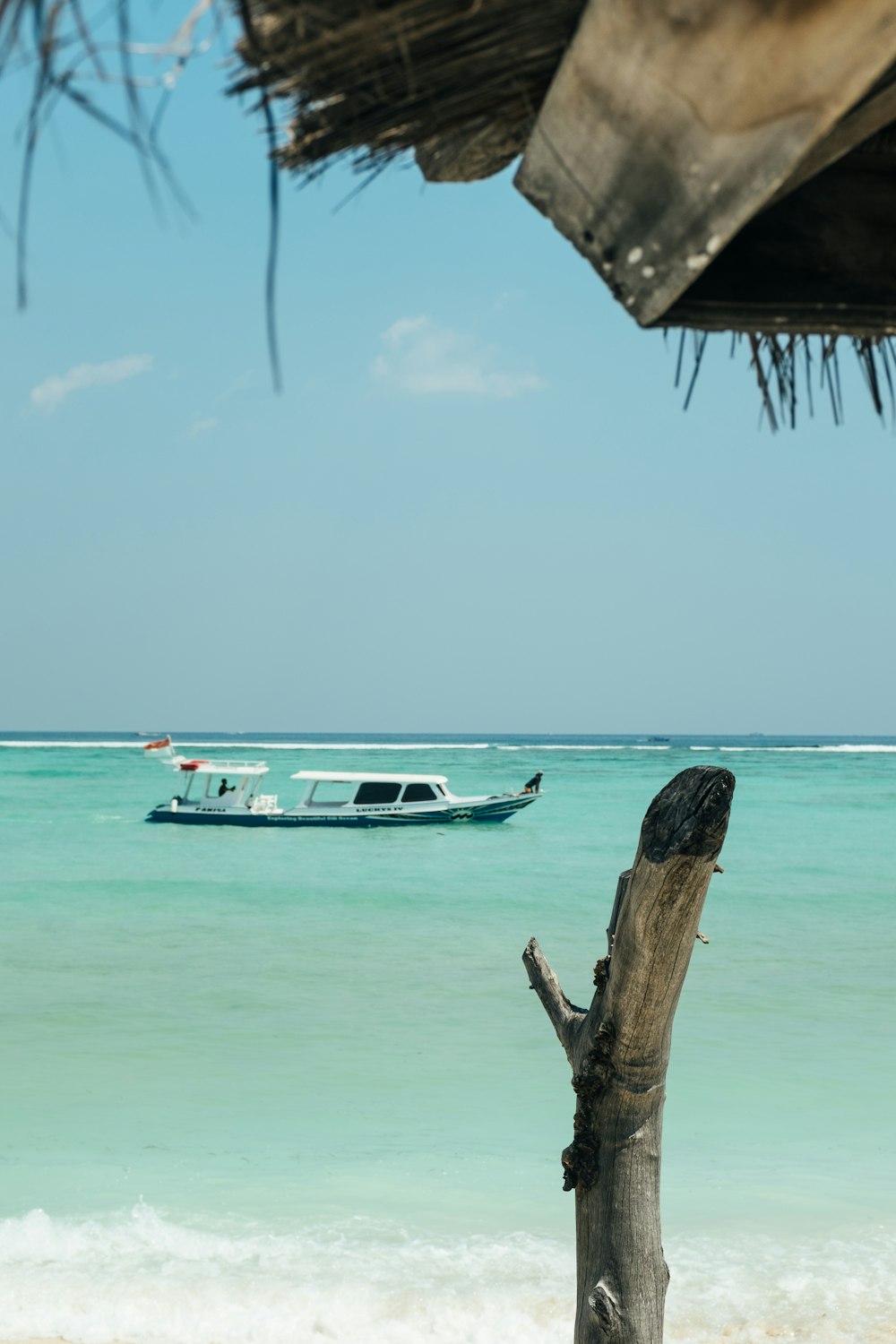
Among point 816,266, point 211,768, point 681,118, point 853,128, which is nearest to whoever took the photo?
point 681,118

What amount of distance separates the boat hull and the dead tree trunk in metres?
22.8

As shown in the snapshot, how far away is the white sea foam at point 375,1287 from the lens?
4828 millimetres

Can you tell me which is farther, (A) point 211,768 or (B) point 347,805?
(B) point 347,805

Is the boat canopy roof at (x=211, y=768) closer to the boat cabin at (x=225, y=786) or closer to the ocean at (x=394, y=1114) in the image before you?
the boat cabin at (x=225, y=786)

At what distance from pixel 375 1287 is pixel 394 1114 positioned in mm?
2663

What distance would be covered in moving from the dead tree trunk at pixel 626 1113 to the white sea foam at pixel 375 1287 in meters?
2.50

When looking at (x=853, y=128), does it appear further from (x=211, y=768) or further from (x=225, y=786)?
(x=225, y=786)

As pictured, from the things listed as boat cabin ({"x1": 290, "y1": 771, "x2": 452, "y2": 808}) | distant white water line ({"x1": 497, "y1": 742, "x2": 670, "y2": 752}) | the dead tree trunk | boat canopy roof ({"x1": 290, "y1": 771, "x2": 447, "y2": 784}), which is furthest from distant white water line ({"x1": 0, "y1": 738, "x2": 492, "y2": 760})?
the dead tree trunk

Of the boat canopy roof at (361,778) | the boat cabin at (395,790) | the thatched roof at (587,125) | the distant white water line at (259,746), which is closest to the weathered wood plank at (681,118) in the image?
the thatched roof at (587,125)

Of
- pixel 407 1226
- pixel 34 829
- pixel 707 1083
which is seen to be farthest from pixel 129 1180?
pixel 34 829

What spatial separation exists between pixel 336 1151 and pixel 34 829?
73.0ft

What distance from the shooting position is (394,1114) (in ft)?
25.9

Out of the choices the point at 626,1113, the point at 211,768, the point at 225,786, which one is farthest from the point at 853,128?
the point at 225,786

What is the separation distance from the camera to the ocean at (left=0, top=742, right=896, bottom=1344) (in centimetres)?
512
